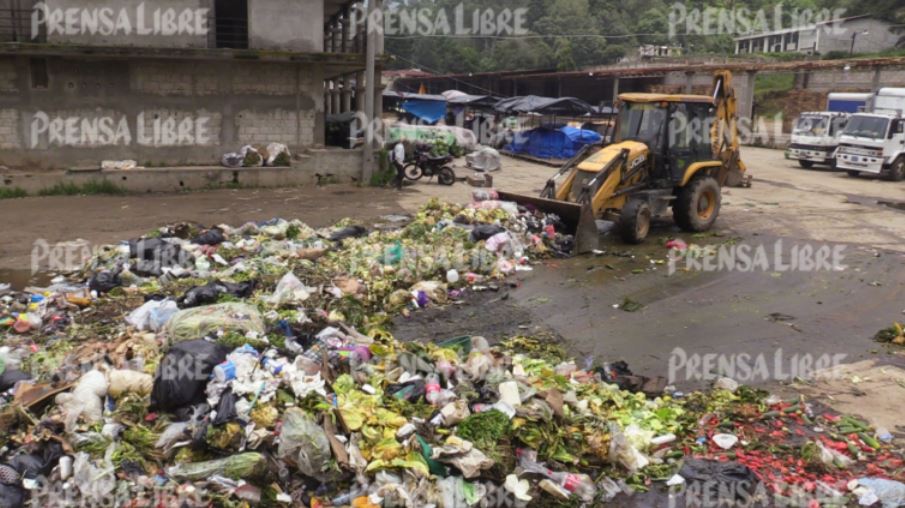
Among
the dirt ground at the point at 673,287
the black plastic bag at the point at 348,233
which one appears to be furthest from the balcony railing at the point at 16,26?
the black plastic bag at the point at 348,233

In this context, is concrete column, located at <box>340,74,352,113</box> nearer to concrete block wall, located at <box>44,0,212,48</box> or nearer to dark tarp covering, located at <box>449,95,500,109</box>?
concrete block wall, located at <box>44,0,212,48</box>

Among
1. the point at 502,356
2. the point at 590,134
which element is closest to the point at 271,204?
the point at 502,356

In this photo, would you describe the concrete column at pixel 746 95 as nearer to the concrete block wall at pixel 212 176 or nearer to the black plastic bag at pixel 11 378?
the concrete block wall at pixel 212 176

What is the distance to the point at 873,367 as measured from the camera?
297 inches

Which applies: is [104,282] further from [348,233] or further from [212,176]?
[212,176]

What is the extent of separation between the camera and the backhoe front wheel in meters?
13.0

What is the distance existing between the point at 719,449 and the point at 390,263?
5.64 metres

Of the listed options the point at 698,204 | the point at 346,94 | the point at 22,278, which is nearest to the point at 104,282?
the point at 22,278

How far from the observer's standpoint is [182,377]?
5801 mm

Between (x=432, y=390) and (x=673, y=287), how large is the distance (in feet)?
17.6

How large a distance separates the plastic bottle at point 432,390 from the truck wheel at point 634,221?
6.73 metres

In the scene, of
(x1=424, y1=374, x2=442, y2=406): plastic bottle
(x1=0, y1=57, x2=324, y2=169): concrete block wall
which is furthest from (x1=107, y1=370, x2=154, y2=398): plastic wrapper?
(x1=0, y1=57, x2=324, y2=169): concrete block wall

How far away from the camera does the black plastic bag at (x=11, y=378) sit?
628 centimetres

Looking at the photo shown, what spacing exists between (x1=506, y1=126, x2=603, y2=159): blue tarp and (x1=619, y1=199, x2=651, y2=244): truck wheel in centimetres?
1406
